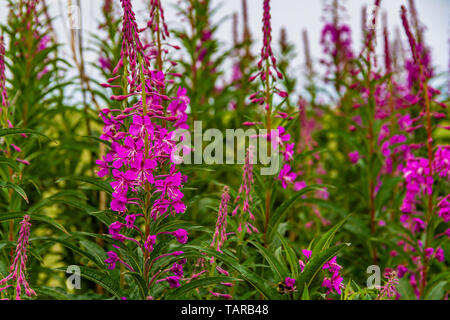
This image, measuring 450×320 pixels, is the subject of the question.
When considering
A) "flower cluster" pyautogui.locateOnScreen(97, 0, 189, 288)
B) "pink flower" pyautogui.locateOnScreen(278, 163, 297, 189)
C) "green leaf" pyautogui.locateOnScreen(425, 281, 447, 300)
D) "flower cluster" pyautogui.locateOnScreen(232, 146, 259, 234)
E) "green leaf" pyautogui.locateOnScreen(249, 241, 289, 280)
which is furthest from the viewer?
"green leaf" pyautogui.locateOnScreen(425, 281, 447, 300)

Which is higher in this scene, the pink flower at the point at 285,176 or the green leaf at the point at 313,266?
the pink flower at the point at 285,176

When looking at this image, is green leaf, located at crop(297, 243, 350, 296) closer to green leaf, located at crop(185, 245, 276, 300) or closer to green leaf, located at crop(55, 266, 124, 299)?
green leaf, located at crop(185, 245, 276, 300)

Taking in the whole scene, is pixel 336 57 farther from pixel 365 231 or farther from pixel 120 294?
pixel 120 294

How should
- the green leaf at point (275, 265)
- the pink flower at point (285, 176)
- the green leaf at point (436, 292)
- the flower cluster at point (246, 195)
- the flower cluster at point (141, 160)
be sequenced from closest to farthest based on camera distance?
1. the flower cluster at point (141, 160)
2. the green leaf at point (275, 265)
3. the flower cluster at point (246, 195)
4. the pink flower at point (285, 176)
5. the green leaf at point (436, 292)

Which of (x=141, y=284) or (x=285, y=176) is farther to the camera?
(x=285, y=176)

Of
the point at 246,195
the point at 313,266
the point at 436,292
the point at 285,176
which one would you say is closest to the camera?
the point at 313,266

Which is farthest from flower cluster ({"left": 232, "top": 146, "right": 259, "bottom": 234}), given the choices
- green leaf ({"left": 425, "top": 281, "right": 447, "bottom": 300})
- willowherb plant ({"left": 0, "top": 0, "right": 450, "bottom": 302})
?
green leaf ({"left": 425, "top": 281, "right": 447, "bottom": 300})

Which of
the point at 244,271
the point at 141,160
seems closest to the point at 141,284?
the point at 244,271

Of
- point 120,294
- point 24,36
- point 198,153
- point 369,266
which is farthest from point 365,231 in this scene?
point 24,36

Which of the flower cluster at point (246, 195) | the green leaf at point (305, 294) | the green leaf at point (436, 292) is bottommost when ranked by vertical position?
the green leaf at point (436, 292)

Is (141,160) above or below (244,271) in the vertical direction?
above

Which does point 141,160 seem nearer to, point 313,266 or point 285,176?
point 313,266

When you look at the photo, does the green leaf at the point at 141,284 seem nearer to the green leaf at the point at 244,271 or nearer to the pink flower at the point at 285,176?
the green leaf at the point at 244,271

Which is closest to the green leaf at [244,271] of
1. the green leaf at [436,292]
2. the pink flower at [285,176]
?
the pink flower at [285,176]
